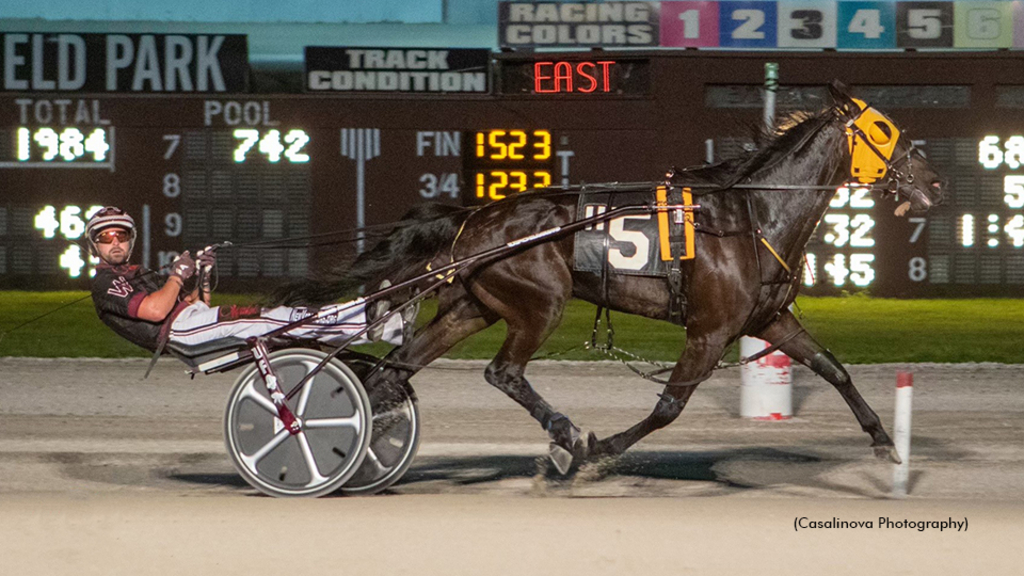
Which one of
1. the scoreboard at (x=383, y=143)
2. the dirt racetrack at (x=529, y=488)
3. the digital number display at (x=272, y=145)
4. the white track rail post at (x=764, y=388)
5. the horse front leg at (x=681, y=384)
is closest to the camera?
the dirt racetrack at (x=529, y=488)

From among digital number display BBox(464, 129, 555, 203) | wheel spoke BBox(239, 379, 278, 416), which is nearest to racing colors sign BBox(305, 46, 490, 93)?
digital number display BBox(464, 129, 555, 203)

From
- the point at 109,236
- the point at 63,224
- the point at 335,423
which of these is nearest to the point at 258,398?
the point at 335,423

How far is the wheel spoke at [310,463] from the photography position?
18.3 ft

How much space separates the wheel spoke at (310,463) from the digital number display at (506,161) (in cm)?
1000

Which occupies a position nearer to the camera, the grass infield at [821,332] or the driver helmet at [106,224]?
the driver helmet at [106,224]

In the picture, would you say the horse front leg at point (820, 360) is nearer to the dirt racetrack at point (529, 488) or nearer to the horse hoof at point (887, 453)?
the horse hoof at point (887, 453)

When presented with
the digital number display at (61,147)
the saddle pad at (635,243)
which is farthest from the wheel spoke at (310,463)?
the digital number display at (61,147)

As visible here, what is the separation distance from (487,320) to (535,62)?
42.0ft

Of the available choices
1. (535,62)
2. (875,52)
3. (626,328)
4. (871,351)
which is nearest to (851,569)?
(871,351)

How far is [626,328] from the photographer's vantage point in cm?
1578

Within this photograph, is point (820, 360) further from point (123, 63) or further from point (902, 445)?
point (123, 63)

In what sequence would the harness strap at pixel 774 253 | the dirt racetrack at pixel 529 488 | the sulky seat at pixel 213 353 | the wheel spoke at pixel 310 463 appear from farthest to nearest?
1. the harness strap at pixel 774 253
2. the sulky seat at pixel 213 353
3. the wheel spoke at pixel 310 463
4. the dirt racetrack at pixel 529 488

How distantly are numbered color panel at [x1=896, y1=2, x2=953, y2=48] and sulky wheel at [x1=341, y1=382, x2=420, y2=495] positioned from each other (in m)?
15.9

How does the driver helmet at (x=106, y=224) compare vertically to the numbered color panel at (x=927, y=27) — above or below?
below
